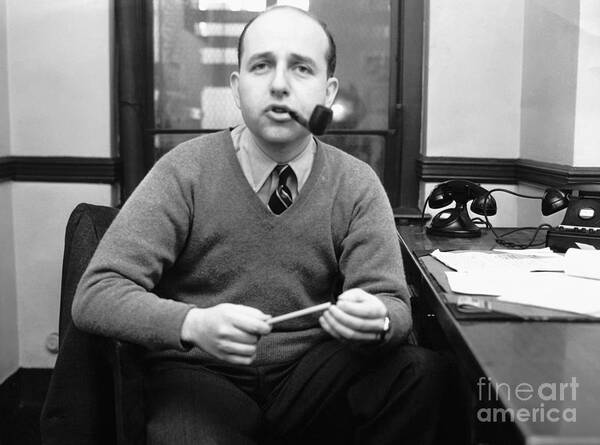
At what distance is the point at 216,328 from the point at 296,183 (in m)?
0.43

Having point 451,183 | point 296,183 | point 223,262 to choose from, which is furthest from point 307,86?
point 451,183

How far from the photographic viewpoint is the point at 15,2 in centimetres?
232

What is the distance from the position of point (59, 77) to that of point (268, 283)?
4.83 ft

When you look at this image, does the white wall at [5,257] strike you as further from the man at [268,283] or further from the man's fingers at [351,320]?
the man's fingers at [351,320]

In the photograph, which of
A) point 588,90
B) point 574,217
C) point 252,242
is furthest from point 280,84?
point 588,90

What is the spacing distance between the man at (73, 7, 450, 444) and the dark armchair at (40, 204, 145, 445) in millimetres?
43

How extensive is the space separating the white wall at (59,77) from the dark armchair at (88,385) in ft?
4.03

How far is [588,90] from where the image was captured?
1.84 m

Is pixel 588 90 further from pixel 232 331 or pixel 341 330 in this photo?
pixel 232 331

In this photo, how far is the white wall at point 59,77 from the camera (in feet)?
7.63

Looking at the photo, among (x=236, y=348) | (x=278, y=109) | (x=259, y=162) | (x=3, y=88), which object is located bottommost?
(x=236, y=348)

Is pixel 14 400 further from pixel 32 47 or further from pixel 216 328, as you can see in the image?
pixel 216 328

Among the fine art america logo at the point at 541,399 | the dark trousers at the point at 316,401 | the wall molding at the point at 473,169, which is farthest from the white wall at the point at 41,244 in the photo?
the fine art america logo at the point at 541,399

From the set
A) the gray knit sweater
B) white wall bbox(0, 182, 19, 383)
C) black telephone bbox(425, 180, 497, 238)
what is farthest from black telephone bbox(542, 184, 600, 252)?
white wall bbox(0, 182, 19, 383)
